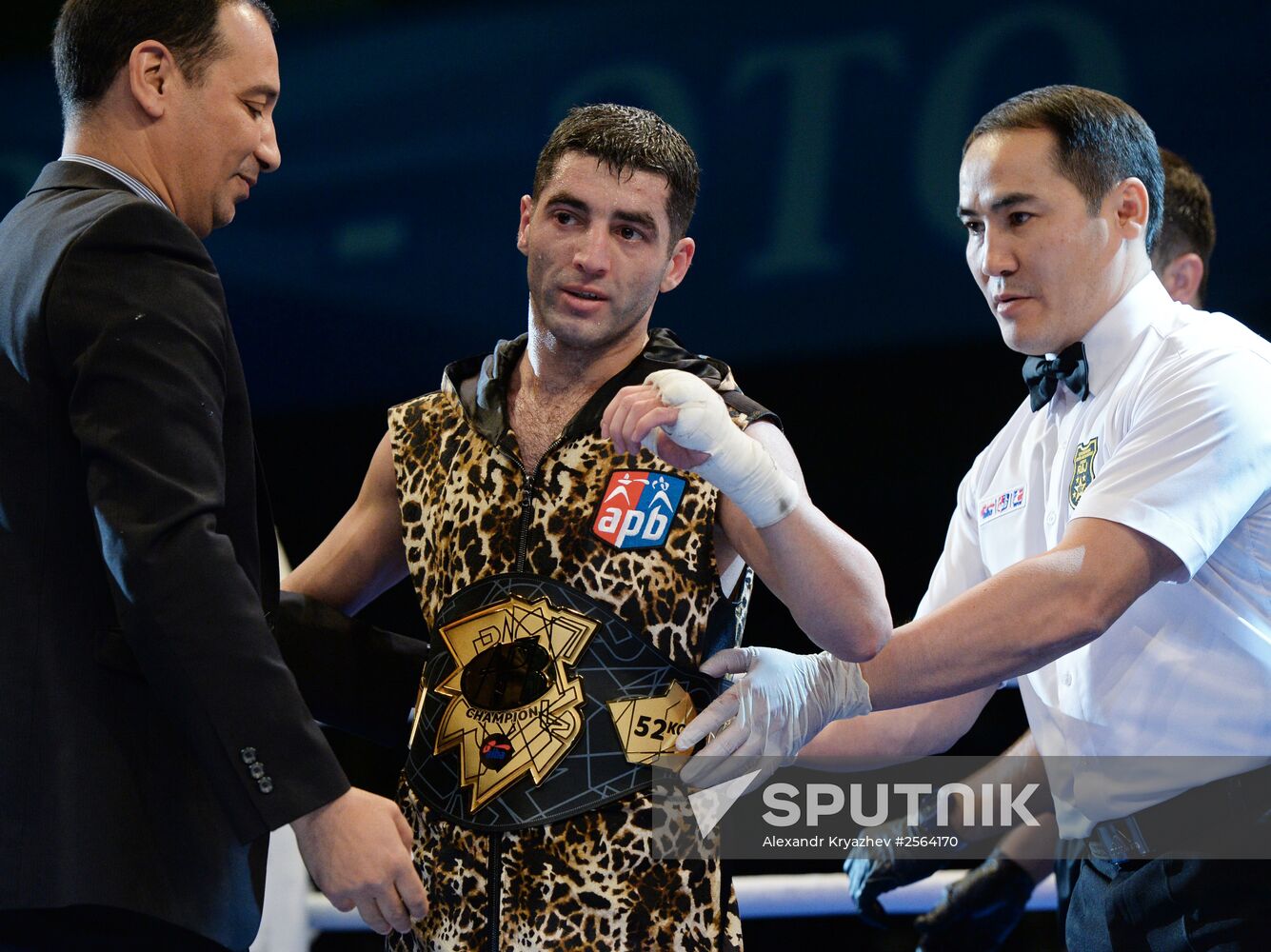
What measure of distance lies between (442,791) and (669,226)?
0.82m

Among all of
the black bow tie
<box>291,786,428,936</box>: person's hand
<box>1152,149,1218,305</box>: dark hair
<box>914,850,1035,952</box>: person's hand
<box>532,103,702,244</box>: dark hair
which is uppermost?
<box>1152,149,1218,305</box>: dark hair

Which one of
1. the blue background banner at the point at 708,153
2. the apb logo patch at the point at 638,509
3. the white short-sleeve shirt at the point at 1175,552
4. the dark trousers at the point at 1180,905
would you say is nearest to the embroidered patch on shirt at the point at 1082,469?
the white short-sleeve shirt at the point at 1175,552

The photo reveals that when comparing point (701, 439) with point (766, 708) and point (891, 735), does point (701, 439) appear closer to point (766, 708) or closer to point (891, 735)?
point (766, 708)

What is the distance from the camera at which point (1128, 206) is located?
2.01 metres

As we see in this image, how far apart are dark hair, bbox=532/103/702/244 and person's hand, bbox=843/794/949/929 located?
1.12 meters

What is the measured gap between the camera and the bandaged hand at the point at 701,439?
142cm

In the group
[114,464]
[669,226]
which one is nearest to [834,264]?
[669,226]

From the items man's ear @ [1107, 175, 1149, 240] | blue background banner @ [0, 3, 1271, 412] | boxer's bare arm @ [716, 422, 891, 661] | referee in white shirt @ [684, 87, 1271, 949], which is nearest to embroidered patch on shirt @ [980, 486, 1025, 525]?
referee in white shirt @ [684, 87, 1271, 949]

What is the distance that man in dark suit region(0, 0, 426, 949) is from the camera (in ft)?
4.07

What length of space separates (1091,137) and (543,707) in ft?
3.98

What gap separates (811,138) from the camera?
10.2 ft

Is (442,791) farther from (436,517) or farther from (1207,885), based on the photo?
(1207,885)

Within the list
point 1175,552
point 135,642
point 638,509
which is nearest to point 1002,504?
point 1175,552

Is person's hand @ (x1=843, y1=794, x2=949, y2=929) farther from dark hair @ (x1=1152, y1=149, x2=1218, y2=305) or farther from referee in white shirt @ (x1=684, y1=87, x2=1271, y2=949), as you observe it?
dark hair @ (x1=1152, y1=149, x2=1218, y2=305)
